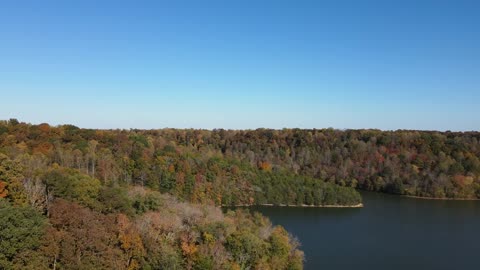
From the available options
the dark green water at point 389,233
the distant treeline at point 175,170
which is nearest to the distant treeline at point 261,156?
the distant treeline at point 175,170

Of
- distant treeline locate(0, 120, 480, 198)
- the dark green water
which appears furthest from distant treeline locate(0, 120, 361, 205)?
the dark green water

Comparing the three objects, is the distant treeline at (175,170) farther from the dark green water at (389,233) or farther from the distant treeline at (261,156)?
the dark green water at (389,233)

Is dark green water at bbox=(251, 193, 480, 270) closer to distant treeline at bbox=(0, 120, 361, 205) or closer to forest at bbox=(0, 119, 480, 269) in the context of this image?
distant treeline at bbox=(0, 120, 361, 205)

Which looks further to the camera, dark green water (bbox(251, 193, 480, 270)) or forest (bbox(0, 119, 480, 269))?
dark green water (bbox(251, 193, 480, 270))

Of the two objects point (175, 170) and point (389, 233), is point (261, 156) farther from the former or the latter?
point (389, 233)

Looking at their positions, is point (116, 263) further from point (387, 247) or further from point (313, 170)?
point (313, 170)

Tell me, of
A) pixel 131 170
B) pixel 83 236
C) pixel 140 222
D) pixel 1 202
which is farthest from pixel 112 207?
pixel 131 170
